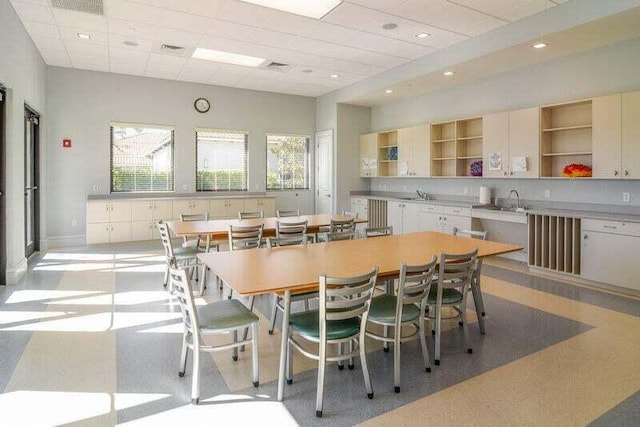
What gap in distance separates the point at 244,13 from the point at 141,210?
15.1 ft

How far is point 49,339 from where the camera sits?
11.5ft

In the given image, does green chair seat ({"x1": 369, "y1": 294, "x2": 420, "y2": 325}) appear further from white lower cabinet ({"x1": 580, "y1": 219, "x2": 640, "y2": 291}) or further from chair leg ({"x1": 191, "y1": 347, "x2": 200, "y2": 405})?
white lower cabinet ({"x1": 580, "y1": 219, "x2": 640, "y2": 291})

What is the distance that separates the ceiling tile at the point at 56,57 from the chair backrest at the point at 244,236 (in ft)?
15.2

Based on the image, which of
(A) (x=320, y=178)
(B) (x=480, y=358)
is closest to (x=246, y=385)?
(B) (x=480, y=358)

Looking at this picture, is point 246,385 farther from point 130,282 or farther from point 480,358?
point 130,282

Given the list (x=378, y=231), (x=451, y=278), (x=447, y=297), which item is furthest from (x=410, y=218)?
(x=451, y=278)

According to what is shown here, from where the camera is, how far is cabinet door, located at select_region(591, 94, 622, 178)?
16.7 ft

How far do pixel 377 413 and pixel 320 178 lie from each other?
7.91m

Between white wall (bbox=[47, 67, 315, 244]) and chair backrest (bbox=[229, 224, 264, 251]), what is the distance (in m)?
4.45

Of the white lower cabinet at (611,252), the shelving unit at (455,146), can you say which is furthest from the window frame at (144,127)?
the white lower cabinet at (611,252)

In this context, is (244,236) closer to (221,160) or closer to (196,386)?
(196,386)

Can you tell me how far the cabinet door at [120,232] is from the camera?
→ 25.7 ft

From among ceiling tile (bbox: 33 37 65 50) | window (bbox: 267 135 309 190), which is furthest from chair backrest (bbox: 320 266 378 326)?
window (bbox: 267 135 309 190)

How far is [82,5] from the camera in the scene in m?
4.91
